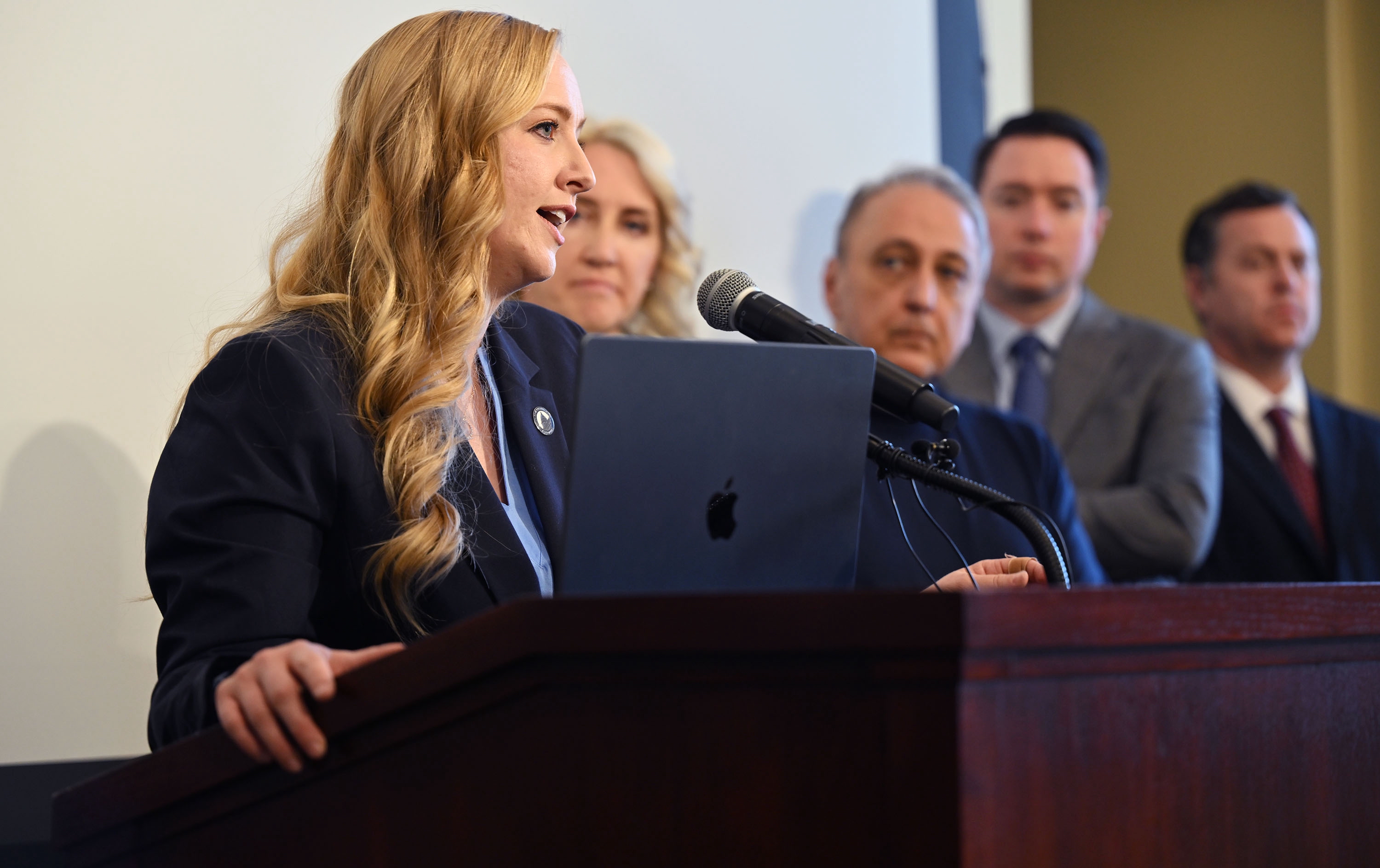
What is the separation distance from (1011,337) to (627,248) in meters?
1.14

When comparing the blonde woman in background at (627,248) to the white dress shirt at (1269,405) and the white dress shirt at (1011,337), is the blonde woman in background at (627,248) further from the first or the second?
the white dress shirt at (1269,405)

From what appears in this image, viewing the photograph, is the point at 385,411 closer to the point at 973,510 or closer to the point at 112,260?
the point at 112,260

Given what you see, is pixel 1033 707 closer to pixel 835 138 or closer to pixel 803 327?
pixel 803 327

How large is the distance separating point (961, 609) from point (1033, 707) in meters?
0.07

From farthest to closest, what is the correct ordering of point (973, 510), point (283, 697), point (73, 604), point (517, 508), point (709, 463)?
point (973, 510), point (73, 604), point (517, 508), point (709, 463), point (283, 697)

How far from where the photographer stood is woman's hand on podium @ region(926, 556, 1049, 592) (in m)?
1.18

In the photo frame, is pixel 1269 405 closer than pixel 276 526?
No

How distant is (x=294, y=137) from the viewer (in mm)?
1883

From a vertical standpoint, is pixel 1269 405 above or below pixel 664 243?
below

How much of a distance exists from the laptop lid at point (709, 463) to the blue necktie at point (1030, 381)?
2096mm

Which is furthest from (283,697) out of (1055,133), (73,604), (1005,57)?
(1005,57)

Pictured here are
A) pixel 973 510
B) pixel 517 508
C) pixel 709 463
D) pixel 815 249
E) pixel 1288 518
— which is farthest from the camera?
pixel 1288 518

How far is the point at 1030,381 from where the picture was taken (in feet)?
10.2

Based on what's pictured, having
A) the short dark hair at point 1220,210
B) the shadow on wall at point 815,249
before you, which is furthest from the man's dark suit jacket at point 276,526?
the short dark hair at point 1220,210
